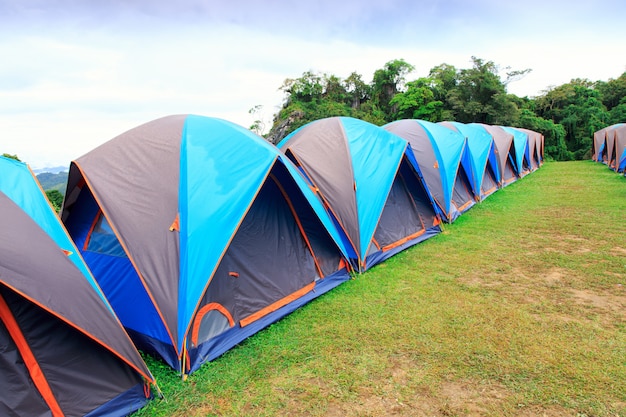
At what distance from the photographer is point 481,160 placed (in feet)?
35.8

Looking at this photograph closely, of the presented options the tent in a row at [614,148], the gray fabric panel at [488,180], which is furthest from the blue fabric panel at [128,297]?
the tent in a row at [614,148]

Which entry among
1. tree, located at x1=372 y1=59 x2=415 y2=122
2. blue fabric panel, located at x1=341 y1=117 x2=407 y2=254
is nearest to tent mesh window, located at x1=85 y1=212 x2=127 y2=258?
blue fabric panel, located at x1=341 y1=117 x2=407 y2=254

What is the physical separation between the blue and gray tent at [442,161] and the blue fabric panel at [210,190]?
4811 millimetres

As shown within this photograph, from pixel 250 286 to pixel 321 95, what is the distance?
152 ft

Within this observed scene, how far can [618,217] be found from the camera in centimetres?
766

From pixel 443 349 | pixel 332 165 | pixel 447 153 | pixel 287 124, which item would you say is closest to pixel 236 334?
pixel 443 349

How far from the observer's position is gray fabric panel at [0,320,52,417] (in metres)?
2.22

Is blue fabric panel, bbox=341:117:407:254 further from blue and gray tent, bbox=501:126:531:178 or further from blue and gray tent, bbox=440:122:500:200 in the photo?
blue and gray tent, bbox=501:126:531:178

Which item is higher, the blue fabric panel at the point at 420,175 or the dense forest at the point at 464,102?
the dense forest at the point at 464,102

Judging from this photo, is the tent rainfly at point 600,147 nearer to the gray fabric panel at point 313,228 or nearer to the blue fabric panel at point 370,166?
the blue fabric panel at point 370,166

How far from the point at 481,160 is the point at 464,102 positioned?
26.8 m

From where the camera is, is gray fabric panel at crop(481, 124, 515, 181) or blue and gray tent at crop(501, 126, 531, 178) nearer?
gray fabric panel at crop(481, 124, 515, 181)

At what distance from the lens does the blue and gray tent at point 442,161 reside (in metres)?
7.82

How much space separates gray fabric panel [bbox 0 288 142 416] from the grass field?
1.25ft
